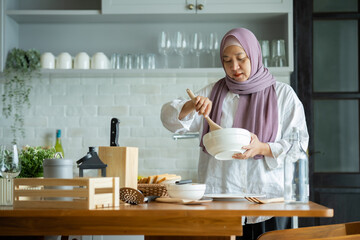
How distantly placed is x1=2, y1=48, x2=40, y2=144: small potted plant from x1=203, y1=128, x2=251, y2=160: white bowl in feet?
8.41

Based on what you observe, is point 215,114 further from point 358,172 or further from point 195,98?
point 358,172

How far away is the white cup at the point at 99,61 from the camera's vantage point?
13.6ft

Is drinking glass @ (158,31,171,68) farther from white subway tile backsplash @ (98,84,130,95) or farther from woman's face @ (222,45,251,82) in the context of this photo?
woman's face @ (222,45,251,82)

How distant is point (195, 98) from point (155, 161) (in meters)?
2.11

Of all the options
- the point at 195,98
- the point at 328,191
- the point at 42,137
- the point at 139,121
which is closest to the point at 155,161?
the point at 139,121

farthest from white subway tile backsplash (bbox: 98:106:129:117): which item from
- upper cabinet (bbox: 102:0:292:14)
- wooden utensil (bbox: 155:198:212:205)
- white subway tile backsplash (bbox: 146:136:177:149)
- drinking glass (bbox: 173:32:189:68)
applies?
wooden utensil (bbox: 155:198:212:205)

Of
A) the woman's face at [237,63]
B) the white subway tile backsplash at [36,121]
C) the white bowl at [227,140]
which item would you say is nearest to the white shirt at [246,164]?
the woman's face at [237,63]

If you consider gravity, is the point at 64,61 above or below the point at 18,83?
above

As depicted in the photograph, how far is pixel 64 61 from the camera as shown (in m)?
4.16

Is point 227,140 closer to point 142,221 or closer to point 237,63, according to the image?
point 142,221

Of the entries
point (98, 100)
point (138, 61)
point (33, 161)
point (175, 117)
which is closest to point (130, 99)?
point (98, 100)

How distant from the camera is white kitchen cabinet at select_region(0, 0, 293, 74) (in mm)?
4051

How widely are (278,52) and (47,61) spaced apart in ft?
5.92

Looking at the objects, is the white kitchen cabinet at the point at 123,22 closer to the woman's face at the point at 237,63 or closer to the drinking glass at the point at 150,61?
the drinking glass at the point at 150,61
